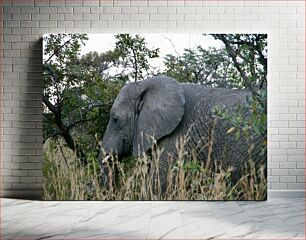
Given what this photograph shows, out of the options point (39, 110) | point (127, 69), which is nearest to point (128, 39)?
point (127, 69)

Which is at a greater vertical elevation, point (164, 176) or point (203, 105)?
point (203, 105)

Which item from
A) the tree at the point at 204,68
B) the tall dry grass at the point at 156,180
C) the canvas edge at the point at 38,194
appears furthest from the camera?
the canvas edge at the point at 38,194

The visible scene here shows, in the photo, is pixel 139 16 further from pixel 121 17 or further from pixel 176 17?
pixel 176 17

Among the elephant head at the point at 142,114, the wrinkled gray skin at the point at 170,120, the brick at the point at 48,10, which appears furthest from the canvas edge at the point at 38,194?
the brick at the point at 48,10

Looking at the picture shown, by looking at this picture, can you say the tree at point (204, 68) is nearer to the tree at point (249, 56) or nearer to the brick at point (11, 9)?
the tree at point (249, 56)

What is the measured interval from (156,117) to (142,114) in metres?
0.14

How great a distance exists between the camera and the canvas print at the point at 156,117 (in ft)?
18.3

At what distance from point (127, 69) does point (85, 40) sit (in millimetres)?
514

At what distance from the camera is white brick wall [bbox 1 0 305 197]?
582 cm

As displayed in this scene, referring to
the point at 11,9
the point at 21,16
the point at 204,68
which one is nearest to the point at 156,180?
the point at 204,68

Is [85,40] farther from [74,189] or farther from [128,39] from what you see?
[74,189]

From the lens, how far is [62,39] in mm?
5766

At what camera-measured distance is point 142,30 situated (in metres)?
5.82

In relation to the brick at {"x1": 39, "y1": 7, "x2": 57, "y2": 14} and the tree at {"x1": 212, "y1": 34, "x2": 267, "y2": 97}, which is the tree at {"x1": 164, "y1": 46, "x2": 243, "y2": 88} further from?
the brick at {"x1": 39, "y1": 7, "x2": 57, "y2": 14}
